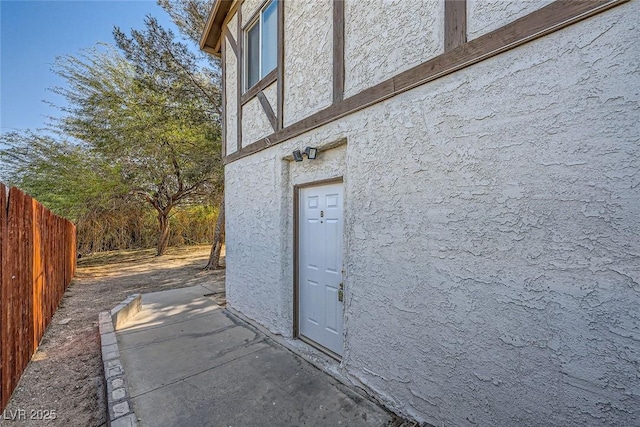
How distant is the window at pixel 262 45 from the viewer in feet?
15.7

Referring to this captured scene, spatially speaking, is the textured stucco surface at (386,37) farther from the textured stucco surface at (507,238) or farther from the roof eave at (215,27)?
the roof eave at (215,27)

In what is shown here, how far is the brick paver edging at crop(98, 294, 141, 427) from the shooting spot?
2684 millimetres

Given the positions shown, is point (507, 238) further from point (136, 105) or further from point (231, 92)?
point (136, 105)

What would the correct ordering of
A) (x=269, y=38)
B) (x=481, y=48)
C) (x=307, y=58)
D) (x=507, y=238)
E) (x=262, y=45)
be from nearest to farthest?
(x=507, y=238)
(x=481, y=48)
(x=307, y=58)
(x=269, y=38)
(x=262, y=45)

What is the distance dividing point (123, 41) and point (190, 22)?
2552 millimetres

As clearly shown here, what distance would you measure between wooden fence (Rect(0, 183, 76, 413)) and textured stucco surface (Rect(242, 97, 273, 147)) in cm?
326

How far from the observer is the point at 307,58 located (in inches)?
152

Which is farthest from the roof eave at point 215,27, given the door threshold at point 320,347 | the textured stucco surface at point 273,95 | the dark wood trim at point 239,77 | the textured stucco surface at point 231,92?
the door threshold at point 320,347

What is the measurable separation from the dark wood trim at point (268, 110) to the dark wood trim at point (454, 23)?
2.78m

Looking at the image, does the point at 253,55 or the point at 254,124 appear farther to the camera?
Result: the point at 253,55

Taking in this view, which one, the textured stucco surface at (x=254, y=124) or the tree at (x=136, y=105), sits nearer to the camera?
the textured stucco surface at (x=254, y=124)

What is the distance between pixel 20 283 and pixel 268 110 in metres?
4.08

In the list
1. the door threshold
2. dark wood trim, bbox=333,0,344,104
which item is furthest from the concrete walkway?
dark wood trim, bbox=333,0,344,104

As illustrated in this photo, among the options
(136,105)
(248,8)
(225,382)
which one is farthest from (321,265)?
(136,105)
